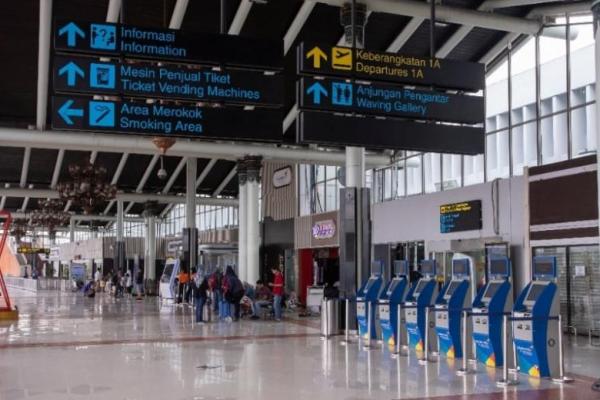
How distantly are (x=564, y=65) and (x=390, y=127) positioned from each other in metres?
8.52

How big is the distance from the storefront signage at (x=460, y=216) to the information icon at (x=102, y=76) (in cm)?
953

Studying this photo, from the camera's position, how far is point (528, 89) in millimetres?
16844

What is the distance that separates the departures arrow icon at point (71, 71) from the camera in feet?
26.3

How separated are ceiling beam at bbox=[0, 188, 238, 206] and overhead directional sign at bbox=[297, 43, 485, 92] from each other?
2621 centimetres

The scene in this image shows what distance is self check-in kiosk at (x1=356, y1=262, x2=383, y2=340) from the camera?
41.0 ft

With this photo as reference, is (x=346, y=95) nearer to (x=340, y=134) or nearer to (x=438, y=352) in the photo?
(x=340, y=134)

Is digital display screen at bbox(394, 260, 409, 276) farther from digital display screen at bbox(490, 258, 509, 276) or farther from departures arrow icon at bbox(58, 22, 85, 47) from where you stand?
departures arrow icon at bbox(58, 22, 85, 47)

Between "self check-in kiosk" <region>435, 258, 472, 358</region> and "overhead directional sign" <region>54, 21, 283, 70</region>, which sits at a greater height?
"overhead directional sign" <region>54, 21, 283, 70</region>

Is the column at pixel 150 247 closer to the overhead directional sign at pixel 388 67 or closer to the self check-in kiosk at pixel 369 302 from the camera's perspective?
the self check-in kiosk at pixel 369 302

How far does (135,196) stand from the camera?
34469mm

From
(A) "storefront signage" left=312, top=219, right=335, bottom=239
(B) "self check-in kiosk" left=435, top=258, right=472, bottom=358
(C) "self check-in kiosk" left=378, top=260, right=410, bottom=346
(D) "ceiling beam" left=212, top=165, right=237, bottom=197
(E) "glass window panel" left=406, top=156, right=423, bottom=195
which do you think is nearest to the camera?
(B) "self check-in kiosk" left=435, top=258, right=472, bottom=358

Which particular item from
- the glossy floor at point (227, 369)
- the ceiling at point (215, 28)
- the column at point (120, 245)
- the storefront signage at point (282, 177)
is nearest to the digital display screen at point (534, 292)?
the glossy floor at point (227, 369)

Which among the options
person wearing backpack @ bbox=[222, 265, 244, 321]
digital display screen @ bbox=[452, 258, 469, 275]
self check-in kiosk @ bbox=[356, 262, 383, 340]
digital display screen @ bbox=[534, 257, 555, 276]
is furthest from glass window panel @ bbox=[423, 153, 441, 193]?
digital display screen @ bbox=[534, 257, 555, 276]

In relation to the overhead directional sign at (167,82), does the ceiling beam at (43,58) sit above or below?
above
